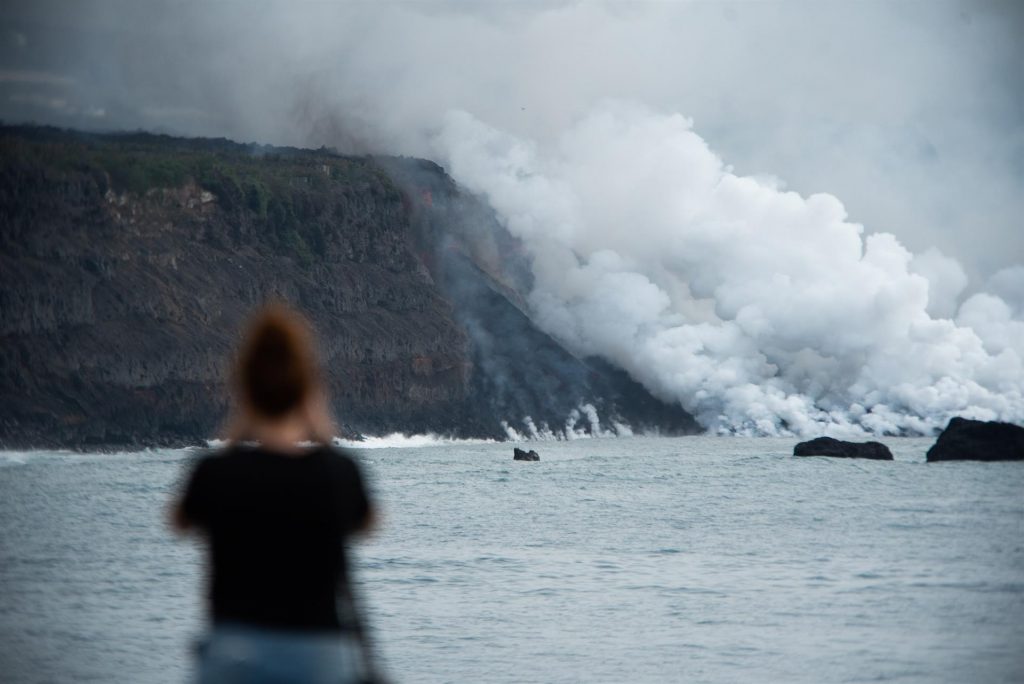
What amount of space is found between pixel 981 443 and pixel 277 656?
88308mm

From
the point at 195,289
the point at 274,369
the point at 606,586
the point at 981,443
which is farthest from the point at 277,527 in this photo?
the point at 195,289

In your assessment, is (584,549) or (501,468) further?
(501,468)

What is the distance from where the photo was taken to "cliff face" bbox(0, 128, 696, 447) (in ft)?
457

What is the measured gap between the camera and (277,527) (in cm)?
560

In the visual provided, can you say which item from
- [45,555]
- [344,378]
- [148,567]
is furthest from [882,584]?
[344,378]

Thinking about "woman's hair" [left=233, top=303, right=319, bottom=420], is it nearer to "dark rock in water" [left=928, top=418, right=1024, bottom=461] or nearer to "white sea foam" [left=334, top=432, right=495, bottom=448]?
"dark rock in water" [left=928, top=418, right=1024, bottom=461]

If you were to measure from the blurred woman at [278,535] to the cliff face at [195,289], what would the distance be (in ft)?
423

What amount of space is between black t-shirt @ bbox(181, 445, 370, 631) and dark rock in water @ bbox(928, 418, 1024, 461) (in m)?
86.2

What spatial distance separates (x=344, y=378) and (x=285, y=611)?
Answer: 519 ft

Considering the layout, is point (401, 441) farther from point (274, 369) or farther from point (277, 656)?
point (274, 369)

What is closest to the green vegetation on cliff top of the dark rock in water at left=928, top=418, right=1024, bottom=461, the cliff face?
the cliff face

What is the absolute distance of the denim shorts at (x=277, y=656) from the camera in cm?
562

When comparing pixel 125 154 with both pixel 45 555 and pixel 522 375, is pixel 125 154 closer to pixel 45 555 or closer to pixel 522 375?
pixel 522 375

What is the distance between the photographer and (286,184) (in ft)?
582
